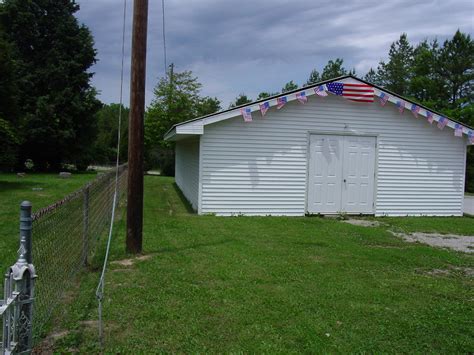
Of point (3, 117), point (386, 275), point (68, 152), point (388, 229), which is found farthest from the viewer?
point (68, 152)

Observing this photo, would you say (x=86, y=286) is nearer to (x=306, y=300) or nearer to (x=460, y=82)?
(x=306, y=300)

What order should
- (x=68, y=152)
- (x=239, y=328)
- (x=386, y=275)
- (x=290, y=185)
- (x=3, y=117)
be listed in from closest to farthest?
(x=239, y=328), (x=386, y=275), (x=290, y=185), (x=3, y=117), (x=68, y=152)

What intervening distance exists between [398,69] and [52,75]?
115 ft

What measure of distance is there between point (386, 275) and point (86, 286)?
3.95 meters

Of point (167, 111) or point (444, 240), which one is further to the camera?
point (167, 111)

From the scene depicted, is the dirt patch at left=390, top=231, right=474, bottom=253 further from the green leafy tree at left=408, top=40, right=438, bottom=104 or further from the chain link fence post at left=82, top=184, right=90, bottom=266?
the green leafy tree at left=408, top=40, right=438, bottom=104

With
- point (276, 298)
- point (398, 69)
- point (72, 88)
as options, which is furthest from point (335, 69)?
point (276, 298)

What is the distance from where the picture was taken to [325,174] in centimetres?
1219

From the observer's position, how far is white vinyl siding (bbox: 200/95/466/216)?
38.0ft

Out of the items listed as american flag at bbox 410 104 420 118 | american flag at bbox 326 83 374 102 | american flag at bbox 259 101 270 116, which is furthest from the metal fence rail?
american flag at bbox 410 104 420 118

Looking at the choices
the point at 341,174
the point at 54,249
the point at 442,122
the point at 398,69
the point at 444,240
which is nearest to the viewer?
the point at 54,249

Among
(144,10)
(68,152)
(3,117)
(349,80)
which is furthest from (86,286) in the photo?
(68,152)

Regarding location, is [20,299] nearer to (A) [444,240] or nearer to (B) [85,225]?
(B) [85,225]

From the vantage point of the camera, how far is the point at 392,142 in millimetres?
12555
